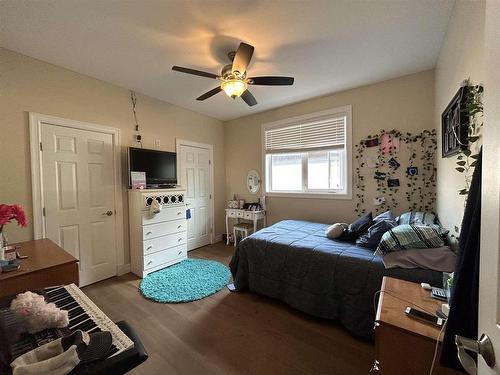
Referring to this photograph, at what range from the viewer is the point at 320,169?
3.67 m

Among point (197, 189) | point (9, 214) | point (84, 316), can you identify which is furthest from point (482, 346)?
point (197, 189)

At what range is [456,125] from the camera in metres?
1.57

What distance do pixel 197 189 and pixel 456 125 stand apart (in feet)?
12.2

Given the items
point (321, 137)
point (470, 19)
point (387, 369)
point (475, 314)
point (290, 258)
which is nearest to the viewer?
point (475, 314)

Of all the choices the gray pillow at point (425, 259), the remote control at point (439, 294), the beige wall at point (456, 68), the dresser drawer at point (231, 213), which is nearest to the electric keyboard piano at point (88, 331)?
the remote control at point (439, 294)

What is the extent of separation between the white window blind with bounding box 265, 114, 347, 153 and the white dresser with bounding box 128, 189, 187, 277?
6.38 feet

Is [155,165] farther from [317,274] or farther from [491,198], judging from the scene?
[491,198]

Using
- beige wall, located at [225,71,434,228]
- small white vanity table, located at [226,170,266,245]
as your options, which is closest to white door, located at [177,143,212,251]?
small white vanity table, located at [226,170,266,245]

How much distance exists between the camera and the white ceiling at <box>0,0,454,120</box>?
1700 mm

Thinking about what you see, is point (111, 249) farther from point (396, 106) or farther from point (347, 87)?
point (396, 106)

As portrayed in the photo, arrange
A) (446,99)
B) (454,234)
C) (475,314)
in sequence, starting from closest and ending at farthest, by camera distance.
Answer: (475,314)
(454,234)
(446,99)

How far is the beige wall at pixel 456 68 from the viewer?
4.27ft

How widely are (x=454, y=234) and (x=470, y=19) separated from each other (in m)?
1.51

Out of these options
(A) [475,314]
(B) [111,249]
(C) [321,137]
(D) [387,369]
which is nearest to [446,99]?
(C) [321,137]
